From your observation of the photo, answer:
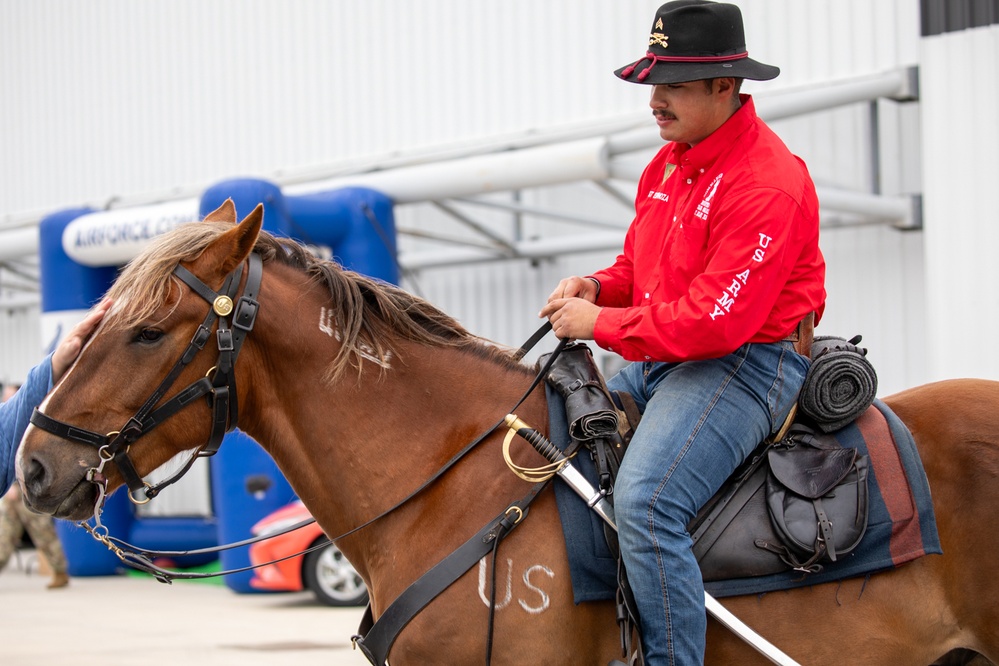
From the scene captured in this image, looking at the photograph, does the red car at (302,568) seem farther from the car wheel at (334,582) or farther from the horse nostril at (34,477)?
the horse nostril at (34,477)

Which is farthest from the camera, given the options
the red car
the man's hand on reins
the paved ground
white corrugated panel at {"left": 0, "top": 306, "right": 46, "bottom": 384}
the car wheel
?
white corrugated panel at {"left": 0, "top": 306, "right": 46, "bottom": 384}

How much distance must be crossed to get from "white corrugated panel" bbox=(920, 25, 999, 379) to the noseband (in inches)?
256

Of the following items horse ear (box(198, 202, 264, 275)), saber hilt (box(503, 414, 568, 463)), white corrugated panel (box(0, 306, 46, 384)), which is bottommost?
white corrugated panel (box(0, 306, 46, 384))

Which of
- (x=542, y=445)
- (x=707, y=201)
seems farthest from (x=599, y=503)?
(x=707, y=201)

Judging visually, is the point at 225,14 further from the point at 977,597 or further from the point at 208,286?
the point at 977,597

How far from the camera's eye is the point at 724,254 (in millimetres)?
2705

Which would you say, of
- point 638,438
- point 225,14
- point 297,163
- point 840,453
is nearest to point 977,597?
point 840,453

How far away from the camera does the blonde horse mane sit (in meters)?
2.79

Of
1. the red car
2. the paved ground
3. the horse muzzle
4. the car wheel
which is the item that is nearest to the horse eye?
the horse muzzle

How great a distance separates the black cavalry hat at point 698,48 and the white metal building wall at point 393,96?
249 inches

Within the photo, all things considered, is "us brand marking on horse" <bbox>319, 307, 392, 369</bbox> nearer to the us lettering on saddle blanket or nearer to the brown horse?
the brown horse

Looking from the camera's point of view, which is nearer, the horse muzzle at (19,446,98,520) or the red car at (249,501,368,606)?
the horse muzzle at (19,446,98,520)

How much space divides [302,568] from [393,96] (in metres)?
5.73

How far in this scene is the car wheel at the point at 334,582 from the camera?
30.1ft
